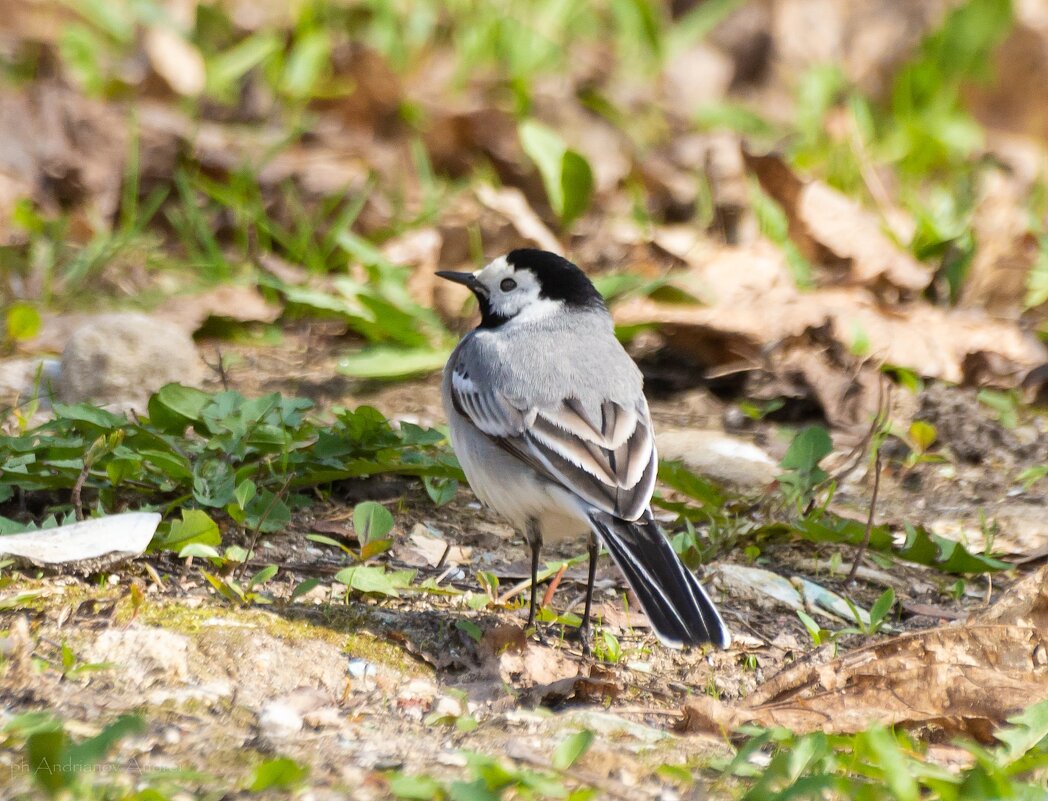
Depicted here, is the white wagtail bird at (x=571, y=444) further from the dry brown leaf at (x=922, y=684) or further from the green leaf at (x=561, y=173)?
the green leaf at (x=561, y=173)

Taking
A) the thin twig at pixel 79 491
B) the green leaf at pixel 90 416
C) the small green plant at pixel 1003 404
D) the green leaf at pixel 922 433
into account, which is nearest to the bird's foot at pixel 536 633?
the thin twig at pixel 79 491

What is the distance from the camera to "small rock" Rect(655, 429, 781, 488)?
195 inches

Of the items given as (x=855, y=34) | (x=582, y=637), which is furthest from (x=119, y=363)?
(x=855, y=34)

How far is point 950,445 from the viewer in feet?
17.6

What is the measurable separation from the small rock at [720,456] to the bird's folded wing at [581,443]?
90 cm

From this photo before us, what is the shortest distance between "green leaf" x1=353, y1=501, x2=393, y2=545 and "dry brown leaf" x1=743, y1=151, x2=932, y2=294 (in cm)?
344

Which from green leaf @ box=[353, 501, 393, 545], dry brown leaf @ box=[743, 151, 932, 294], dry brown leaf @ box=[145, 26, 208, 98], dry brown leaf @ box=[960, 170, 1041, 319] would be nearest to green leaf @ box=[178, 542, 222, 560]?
green leaf @ box=[353, 501, 393, 545]

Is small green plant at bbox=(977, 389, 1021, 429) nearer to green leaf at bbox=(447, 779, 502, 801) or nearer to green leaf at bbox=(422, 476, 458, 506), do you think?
green leaf at bbox=(422, 476, 458, 506)

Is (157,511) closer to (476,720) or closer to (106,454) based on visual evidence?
(106,454)

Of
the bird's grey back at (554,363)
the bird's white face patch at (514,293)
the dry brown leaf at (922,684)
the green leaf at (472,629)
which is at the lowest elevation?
the dry brown leaf at (922,684)

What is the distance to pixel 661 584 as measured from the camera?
3.42 m

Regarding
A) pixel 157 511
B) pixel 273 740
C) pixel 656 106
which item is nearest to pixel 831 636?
pixel 273 740

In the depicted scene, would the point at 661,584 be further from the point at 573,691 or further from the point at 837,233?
the point at 837,233

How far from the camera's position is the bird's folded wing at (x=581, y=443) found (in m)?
3.68
